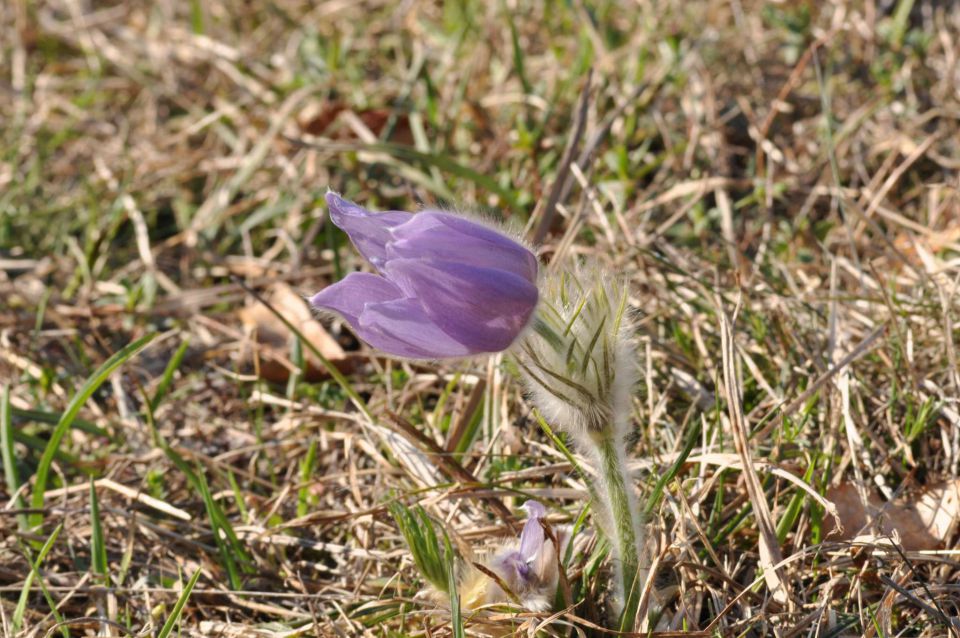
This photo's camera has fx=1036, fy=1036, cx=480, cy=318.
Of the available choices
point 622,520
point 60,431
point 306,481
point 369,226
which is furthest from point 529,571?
point 60,431

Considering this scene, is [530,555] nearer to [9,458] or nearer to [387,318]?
[387,318]

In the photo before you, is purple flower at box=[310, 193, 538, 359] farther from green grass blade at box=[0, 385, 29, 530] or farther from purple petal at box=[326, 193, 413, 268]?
green grass blade at box=[0, 385, 29, 530]

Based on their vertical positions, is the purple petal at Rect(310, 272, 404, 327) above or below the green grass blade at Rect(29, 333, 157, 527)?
above

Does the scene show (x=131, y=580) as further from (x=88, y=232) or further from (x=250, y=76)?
(x=250, y=76)

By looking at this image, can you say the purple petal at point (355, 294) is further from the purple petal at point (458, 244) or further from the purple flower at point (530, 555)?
the purple flower at point (530, 555)

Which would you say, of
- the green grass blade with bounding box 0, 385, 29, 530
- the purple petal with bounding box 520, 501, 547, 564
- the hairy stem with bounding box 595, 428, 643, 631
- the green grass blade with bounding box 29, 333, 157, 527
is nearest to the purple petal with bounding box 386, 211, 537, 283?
the hairy stem with bounding box 595, 428, 643, 631

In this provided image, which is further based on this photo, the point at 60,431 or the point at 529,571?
the point at 60,431
